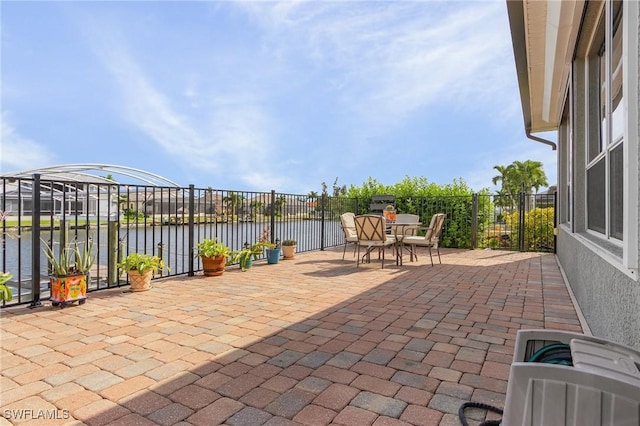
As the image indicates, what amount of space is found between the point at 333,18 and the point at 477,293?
522 cm

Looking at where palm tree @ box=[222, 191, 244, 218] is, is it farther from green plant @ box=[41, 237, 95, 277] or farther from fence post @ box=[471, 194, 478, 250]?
fence post @ box=[471, 194, 478, 250]

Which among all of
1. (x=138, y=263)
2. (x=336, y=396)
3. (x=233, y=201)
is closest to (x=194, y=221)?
(x=233, y=201)

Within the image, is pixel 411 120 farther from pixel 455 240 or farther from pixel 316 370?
pixel 316 370

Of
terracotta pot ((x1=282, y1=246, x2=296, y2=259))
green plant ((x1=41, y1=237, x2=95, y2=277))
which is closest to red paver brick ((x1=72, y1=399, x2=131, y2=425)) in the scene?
green plant ((x1=41, y1=237, x2=95, y2=277))

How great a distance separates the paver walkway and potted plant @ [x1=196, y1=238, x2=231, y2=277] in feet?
1.91

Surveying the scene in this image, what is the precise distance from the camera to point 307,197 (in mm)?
7641

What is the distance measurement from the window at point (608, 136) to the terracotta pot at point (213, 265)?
4.25 m

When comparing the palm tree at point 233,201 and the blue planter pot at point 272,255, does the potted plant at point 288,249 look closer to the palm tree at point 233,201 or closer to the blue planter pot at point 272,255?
the blue planter pot at point 272,255

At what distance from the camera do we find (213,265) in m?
4.84

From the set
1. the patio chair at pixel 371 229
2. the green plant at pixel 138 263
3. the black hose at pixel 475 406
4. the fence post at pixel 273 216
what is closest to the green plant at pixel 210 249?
the green plant at pixel 138 263

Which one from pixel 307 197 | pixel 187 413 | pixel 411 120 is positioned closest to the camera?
pixel 187 413

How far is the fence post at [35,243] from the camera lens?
10.6ft

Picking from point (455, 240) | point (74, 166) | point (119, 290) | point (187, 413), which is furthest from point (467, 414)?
point (74, 166)

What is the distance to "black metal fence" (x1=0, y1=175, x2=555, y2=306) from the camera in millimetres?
4066
